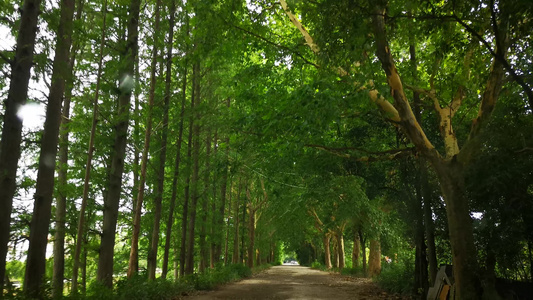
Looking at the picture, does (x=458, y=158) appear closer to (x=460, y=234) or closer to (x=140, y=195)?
(x=460, y=234)

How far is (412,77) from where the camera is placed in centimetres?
1152

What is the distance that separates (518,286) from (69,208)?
53.0 ft

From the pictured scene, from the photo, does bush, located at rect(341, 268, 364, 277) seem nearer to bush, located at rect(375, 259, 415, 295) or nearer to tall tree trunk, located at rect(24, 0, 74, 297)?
bush, located at rect(375, 259, 415, 295)

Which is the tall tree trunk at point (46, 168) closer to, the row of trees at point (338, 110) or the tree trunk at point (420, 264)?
the row of trees at point (338, 110)

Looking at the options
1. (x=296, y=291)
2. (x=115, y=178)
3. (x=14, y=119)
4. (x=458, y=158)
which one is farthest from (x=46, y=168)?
(x=296, y=291)

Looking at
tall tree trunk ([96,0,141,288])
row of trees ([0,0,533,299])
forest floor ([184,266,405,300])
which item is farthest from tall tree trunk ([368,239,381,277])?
tall tree trunk ([96,0,141,288])

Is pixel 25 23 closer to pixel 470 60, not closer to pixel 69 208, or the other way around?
pixel 470 60

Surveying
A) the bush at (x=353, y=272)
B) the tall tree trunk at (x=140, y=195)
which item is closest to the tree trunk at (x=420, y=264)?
the tall tree trunk at (x=140, y=195)

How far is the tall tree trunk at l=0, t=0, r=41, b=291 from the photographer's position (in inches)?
213

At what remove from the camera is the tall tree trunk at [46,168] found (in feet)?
21.9

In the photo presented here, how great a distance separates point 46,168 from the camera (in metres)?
7.03

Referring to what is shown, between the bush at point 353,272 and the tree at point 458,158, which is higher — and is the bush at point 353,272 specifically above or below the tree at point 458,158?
below

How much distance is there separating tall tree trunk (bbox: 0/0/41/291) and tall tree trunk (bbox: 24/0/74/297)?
0.82 metres

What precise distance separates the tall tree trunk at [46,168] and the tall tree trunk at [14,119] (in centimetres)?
82
